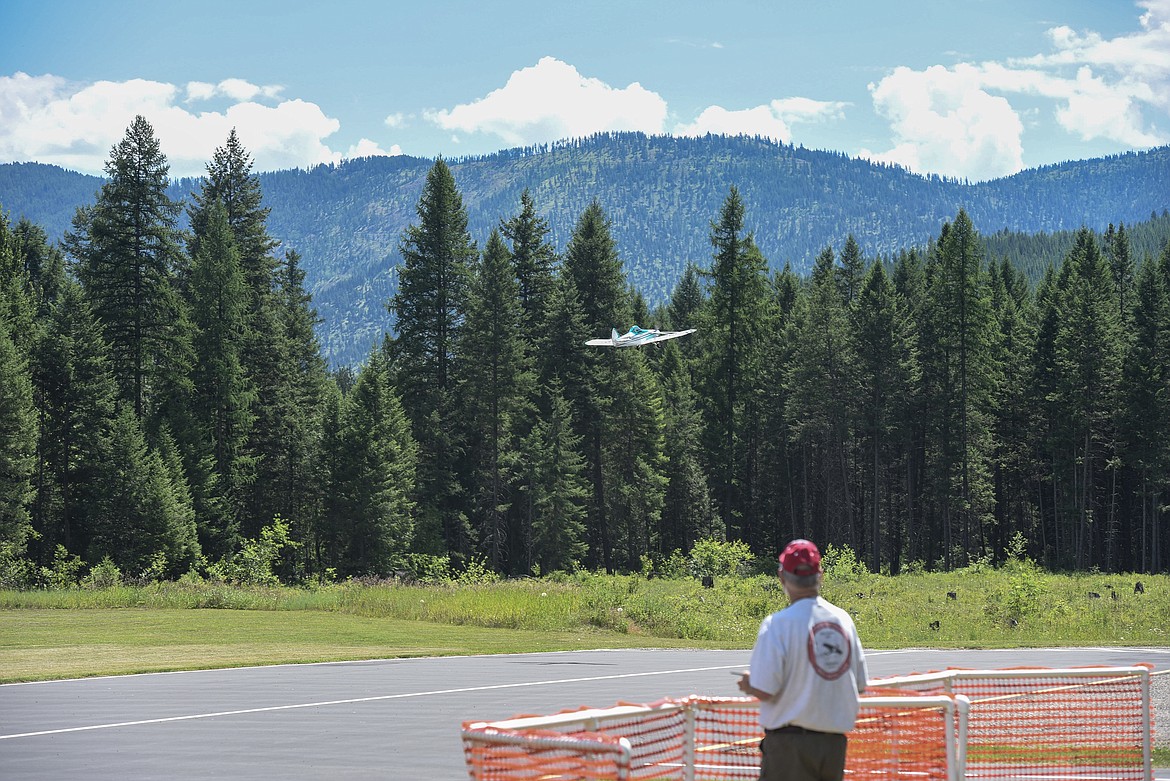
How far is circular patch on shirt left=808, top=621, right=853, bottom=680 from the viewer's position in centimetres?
634

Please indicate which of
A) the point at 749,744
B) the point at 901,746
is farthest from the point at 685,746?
the point at 901,746

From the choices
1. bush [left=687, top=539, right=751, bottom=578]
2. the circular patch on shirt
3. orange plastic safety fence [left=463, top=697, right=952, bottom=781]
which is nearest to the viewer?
orange plastic safety fence [left=463, top=697, right=952, bottom=781]

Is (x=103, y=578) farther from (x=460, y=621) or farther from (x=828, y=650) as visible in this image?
(x=828, y=650)

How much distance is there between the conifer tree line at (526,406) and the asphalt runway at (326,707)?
2859 centimetres

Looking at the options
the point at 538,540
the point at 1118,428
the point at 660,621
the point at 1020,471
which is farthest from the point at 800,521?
the point at 660,621

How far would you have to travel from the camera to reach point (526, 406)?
67.1 metres

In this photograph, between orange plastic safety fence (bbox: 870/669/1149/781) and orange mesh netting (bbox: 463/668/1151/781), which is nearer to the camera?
orange mesh netting (bbox: 463/668/1151/781)

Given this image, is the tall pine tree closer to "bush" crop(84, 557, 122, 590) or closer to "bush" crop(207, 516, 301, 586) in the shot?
"bush" crop(207, 516, 301, 586)

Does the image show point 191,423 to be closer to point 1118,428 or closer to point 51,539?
point 51,539

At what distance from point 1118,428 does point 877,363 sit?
15.4 meters

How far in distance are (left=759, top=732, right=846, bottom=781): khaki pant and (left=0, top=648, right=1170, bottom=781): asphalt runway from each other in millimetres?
5382

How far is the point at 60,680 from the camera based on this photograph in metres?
20.7

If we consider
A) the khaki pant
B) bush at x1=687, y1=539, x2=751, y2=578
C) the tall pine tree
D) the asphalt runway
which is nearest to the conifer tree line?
the tall pine tree

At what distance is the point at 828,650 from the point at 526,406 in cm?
6094
